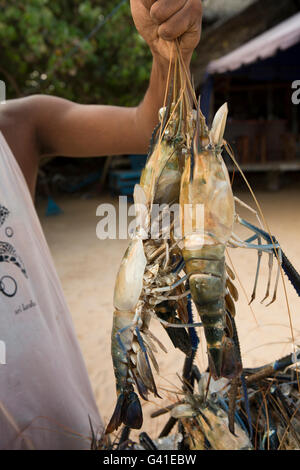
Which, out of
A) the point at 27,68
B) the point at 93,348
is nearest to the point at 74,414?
the point at 93,348

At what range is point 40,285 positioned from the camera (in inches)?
57.7

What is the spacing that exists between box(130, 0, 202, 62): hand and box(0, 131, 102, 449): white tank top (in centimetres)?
70

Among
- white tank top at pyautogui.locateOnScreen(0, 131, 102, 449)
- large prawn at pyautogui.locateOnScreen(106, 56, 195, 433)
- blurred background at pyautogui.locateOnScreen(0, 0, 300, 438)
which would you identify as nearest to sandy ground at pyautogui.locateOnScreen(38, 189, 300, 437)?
blurred background at pyautogui.locateOnScreen(0, 0, 300, 438)

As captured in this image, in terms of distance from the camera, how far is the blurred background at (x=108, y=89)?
4816mm

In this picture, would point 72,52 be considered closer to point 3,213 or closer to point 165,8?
point 3,213

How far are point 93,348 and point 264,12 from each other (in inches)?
438

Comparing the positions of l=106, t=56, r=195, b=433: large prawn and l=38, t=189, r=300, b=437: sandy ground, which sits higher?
l=106, t=56, r=195, b=433: large prawn

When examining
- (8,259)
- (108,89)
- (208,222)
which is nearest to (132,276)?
(208,222)

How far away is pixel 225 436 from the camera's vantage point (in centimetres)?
107

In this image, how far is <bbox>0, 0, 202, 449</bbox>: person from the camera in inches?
51.4

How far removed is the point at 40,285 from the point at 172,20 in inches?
40.7

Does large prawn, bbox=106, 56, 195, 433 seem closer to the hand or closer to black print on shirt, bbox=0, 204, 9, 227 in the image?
the hand

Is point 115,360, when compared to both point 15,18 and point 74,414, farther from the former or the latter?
point 15,18

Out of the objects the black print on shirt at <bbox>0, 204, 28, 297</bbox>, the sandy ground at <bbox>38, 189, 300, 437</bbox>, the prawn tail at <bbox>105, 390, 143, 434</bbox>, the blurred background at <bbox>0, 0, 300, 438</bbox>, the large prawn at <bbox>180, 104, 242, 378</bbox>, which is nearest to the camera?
the large prawn at <bbox>180, 104, 242, 378</bbox>
